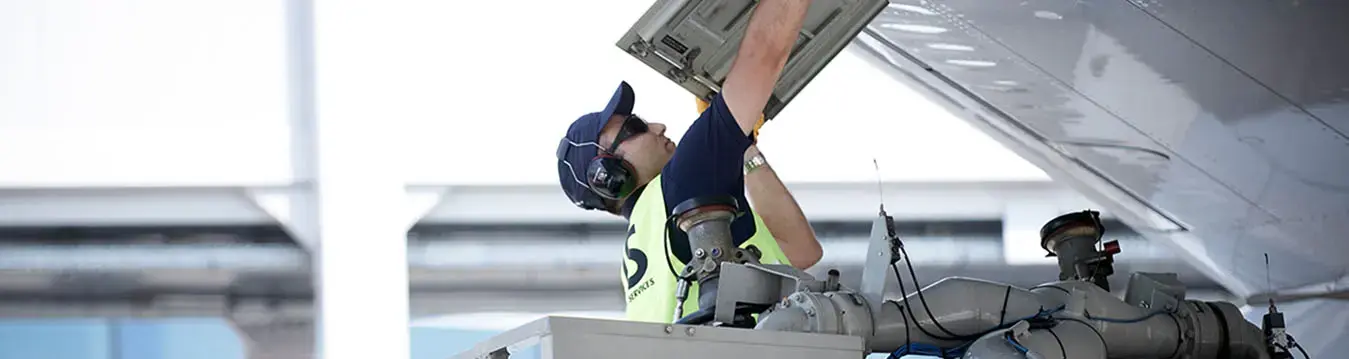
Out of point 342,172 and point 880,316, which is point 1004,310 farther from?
point 342,172

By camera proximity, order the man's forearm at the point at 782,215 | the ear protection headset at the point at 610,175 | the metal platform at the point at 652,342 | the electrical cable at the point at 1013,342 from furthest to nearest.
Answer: the man's forearm at the point at 782,215 → the ear protection headset at the point at 610,175 → the electrical cable at the point at 1013,342 → the metal platform at the point at 652,342

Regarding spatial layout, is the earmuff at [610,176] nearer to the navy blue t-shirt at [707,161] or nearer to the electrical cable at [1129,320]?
the navy blue t-shirt at [707,161]

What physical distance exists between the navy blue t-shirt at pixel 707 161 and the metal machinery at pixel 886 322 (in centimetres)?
16

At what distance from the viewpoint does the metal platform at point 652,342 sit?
Result: 5.84ft

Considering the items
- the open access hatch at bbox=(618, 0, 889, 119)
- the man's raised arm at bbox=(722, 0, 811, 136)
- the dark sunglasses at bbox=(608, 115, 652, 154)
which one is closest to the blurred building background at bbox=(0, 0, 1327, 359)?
the open access hatch at bbox=(618, 0, 889, 119)

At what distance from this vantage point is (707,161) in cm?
239

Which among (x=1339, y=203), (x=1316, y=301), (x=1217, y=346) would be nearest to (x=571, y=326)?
(x=1217, y=346)

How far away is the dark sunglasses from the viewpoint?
2.73m

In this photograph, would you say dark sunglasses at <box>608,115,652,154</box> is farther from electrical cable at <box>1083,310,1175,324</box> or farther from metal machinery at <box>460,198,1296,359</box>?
electrical cable at <box>1083,310,1175,324</box>

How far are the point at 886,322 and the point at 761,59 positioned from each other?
21.5 inches

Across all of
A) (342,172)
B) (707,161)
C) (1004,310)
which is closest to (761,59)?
(707,161)

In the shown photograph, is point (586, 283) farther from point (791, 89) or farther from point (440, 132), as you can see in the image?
point (791, 89)

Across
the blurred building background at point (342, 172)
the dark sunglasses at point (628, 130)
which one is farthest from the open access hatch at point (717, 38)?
the blurred building background at point (342, 172)

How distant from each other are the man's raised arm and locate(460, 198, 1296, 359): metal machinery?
260mm
